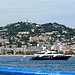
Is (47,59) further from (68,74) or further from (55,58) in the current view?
(68,74)

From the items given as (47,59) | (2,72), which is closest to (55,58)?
(47,59)

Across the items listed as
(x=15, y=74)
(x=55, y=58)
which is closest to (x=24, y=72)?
(x=15, y=74)

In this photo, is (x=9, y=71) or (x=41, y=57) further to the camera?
(x=41, y=57)

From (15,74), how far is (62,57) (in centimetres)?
9647

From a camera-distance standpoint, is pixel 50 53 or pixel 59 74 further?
pixel 50 53

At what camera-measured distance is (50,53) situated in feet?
345

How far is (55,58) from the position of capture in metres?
103

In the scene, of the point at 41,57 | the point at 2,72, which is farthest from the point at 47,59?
the point at 2,72

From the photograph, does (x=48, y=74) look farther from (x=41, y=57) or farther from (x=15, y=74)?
(x=41, y=57)

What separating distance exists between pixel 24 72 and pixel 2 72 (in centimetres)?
61

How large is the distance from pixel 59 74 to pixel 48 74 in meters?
0.27

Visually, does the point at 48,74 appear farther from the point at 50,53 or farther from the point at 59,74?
the point at 50,53

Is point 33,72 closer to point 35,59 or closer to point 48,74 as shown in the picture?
point 48,74

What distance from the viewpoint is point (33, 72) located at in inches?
355
